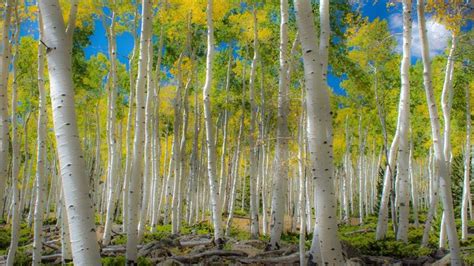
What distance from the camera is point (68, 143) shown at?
3.66 m

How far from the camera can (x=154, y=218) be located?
51.8ft

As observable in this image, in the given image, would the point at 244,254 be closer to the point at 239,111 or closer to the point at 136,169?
the point at 136,169

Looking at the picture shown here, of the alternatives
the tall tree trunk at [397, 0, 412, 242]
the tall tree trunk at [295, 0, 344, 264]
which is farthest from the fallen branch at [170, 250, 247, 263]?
the tall tree trunk at [295, 0, 344, 264]

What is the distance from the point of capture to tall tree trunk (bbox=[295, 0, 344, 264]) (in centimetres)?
532

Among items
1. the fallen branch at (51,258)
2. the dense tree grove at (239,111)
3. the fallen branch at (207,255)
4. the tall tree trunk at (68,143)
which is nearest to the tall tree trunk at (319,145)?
the dense tree grove at (239,111)

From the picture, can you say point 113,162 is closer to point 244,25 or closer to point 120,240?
point 120,240

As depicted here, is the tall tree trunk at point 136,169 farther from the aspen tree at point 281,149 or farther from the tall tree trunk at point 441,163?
the tall tree trunk at point 441,163

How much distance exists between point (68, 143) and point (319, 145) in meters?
2.97

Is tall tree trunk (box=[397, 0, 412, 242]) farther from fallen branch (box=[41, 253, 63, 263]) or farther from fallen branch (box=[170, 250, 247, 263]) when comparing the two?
fallen branch (box=[41, 253, 63, 263])

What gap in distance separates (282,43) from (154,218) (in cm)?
814

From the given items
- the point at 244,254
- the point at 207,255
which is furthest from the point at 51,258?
the point at 244,254

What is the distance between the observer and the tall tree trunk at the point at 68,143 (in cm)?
353

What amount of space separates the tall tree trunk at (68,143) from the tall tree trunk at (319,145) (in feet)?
9.03

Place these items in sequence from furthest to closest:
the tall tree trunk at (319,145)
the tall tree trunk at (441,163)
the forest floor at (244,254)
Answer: the forest floor at (244,254), the tall tree trunk at (441,163), the tall tree trunk at (319,145)
